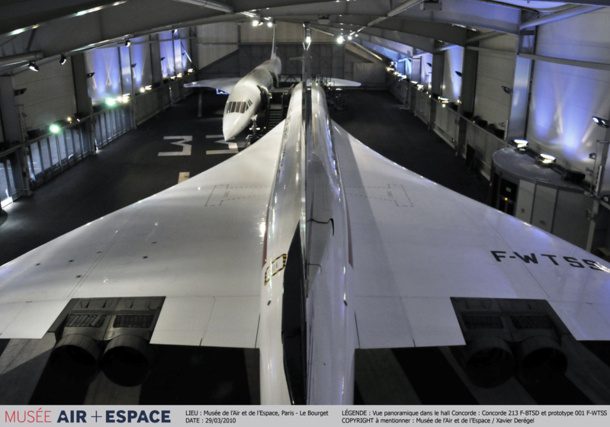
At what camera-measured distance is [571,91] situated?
13320 millimetres

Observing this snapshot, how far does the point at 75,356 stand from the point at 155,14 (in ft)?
29.0

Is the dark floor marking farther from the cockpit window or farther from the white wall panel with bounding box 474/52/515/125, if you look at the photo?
the cockpit window

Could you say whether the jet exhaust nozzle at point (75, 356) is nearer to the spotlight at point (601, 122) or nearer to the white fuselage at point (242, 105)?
the spotlight at point (601, 122)

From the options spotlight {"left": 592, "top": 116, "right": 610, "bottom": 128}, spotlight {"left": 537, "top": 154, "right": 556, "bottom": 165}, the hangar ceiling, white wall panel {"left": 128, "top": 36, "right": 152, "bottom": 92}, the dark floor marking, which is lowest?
the dark floor marking

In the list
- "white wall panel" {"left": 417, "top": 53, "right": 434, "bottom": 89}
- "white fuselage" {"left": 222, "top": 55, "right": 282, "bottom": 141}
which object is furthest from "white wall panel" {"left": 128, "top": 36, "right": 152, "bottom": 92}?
"white wall panel" {"left": 417, "top": 53, "right": 434, "bottom": 89}

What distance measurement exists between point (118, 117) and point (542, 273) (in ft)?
84.3

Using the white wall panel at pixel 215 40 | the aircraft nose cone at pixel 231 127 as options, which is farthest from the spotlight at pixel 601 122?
the white wall panel at pixel 215 40

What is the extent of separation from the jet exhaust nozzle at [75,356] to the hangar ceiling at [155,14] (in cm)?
488

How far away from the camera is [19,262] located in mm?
8297

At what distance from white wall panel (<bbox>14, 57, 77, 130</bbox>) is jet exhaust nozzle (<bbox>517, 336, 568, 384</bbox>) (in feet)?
58.4

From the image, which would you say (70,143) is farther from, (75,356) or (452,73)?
(452,73)

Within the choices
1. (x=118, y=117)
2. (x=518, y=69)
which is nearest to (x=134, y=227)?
(x=518, y=69)

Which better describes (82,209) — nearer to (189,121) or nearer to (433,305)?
(433,305)

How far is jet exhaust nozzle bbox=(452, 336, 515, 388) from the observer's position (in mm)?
6840
